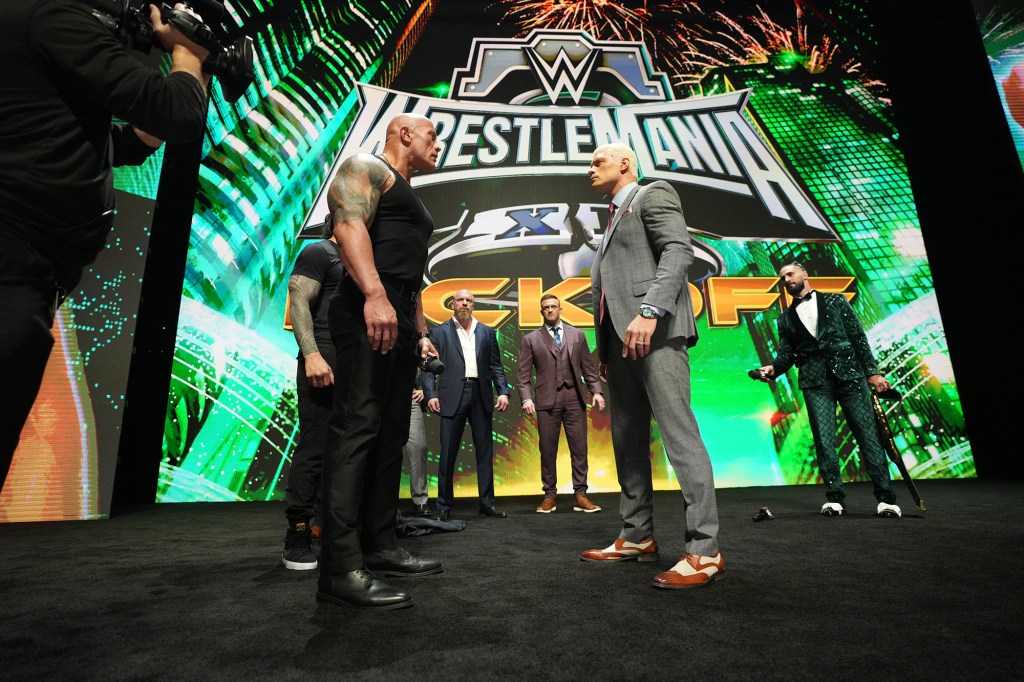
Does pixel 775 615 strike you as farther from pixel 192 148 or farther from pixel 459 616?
pixel 192 148

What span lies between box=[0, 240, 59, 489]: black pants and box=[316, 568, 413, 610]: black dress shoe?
0.83 metres

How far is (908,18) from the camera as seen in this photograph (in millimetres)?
6078

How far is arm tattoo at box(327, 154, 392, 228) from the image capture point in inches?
63.5

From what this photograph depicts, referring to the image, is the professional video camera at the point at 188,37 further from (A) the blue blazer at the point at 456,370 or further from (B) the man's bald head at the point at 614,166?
(A) the blue blazer at the point at 456,370

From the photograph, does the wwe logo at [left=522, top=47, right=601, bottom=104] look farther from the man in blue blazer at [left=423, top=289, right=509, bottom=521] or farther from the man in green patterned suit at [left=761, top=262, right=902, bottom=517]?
the man in green patterned suit at [left=761, top=262, right=902, bottom=517]

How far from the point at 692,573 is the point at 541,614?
0.56 metres

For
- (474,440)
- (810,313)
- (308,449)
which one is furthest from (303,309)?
(810,313)

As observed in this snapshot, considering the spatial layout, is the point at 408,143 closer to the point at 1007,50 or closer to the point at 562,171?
the point at 562,171

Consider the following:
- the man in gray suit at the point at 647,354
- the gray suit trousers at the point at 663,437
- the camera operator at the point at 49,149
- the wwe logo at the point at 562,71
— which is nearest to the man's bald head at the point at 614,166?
the man in gray suit at the point at 647,354

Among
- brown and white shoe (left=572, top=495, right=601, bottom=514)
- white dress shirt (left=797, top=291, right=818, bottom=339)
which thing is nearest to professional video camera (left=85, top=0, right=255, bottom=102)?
brown and white shoe (left=572, top=495, right=601, bottom=514)

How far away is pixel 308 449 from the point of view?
2.32m

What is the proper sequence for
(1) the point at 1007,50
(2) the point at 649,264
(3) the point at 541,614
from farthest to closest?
(1) the point at 1007,50
(2) the point at 649,264
(3) the point at 541,614

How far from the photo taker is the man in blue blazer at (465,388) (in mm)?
3951

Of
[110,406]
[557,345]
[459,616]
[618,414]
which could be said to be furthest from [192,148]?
[459,616]
